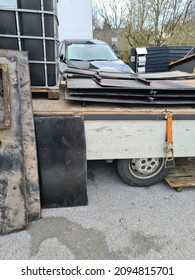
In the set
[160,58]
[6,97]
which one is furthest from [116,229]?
[160,58]

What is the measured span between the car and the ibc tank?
6.56 feet

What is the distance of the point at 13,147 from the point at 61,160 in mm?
434

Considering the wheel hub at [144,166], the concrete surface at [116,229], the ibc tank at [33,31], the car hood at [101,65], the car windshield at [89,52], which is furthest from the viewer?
the car windshield at [89,52]

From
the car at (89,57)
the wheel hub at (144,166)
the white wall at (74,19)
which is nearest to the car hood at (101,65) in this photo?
the car at (89,57)

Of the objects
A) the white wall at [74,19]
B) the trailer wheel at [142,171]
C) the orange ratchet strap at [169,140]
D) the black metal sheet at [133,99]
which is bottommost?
the trailer wheel at [142,171]

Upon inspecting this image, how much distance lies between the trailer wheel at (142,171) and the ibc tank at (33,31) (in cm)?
123

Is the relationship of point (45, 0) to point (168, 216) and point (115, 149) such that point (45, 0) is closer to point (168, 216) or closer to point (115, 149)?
point (115, 149)

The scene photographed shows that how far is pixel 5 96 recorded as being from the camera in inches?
68.9

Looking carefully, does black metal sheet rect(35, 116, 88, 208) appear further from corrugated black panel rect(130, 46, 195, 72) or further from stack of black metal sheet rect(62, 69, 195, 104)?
corrugated black panel rect(130, 46, 195, 72)

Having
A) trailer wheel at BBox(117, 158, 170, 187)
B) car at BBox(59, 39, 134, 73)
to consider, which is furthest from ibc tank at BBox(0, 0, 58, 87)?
car at BBox(59, 39, 134, 73)

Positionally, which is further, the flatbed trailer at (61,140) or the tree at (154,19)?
the tree at (154,19)

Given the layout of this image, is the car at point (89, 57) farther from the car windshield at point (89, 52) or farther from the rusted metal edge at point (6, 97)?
the rusted metal edge at point (6, 97)

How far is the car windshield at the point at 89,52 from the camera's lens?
4762mm

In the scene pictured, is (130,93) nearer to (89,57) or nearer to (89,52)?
(89,57)
